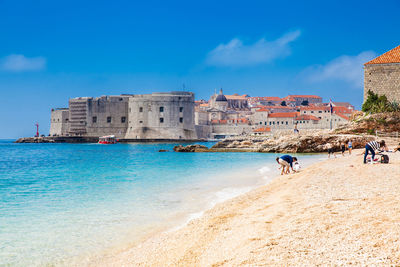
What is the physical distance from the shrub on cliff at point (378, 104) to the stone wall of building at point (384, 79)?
43 centimetres

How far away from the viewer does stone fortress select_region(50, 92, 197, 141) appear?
5525 centimetres

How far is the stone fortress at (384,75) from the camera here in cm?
2336

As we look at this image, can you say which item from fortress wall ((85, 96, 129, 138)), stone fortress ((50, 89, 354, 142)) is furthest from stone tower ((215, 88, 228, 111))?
fortress wall ((85, 96, 129, 138))

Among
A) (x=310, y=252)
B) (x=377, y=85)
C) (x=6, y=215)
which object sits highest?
(x=377, y=85)

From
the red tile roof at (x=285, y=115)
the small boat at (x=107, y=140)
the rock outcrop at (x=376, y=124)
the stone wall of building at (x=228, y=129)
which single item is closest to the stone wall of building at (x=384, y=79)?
the rock outcrop at (x=376, y=124)

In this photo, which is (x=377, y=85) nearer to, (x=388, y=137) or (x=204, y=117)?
(x=388, y=137)

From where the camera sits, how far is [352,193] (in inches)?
211

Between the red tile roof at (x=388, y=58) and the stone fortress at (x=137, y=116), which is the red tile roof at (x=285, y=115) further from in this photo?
the red tile roof at (x=388, y=58)

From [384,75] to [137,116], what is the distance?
38548mm

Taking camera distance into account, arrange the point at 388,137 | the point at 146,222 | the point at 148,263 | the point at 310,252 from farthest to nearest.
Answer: the point at 388,137, the point at 146,222, the point at 148,263, the point at 310,252

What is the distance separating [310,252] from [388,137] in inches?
784

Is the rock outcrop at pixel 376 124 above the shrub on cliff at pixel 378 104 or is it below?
below

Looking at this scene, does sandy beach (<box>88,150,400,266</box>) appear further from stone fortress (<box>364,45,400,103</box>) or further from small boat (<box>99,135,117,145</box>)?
small boat (<box>99,135,117,145</box>)

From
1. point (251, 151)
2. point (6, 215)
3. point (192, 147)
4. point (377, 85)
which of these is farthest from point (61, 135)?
point (6, 215)
